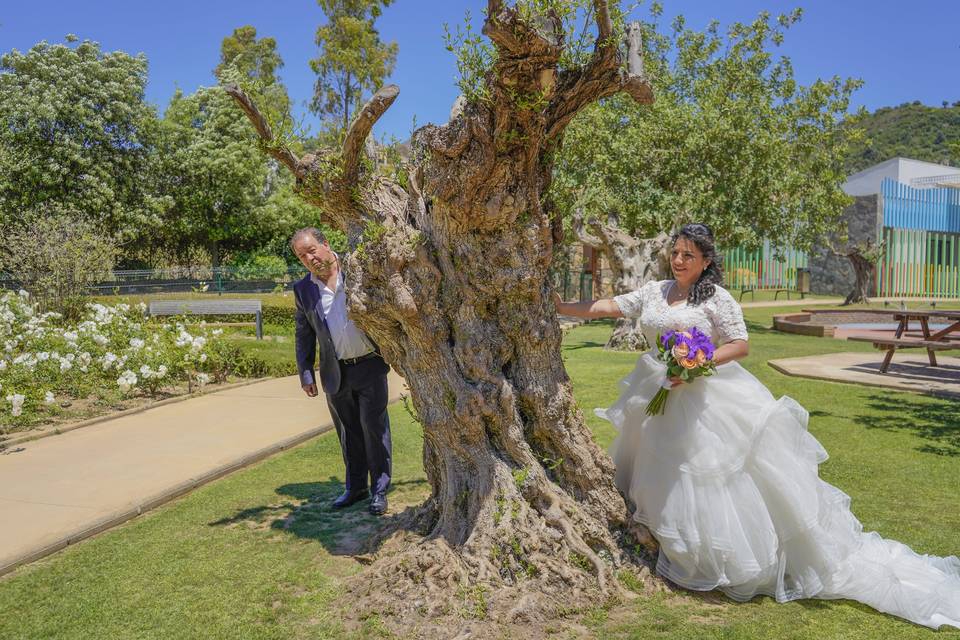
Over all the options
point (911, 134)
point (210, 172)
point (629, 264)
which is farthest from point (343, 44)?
point (911, 134)

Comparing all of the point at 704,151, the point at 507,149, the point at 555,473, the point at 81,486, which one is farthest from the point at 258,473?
the point at 704,151

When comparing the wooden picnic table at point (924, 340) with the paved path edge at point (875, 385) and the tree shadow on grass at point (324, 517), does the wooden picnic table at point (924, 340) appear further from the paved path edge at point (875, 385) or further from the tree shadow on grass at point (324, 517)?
the tree shadow on grass at point (324, 517)

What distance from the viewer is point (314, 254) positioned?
4.50 meters

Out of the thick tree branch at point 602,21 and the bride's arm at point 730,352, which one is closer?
the thick tree branch at point 602,21

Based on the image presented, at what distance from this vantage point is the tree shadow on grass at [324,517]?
173 inches

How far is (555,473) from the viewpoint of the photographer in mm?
3850

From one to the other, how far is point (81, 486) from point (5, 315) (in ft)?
16.3

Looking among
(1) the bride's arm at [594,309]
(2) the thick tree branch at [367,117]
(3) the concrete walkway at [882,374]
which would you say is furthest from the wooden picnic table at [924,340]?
(2) the thick tree branch at [367,117]

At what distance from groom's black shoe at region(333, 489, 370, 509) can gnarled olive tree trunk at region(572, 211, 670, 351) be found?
9468 millimetres

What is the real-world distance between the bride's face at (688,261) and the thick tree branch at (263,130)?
6.61 ft

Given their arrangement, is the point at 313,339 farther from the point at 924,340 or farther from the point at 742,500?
the point at 924,340

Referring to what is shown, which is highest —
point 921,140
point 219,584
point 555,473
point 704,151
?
point 921,140

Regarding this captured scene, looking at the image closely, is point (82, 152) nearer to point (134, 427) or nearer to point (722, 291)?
point (134, 427)

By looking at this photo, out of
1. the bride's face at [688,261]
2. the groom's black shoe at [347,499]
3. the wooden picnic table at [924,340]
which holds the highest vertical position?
the bride's face at [688,261]
